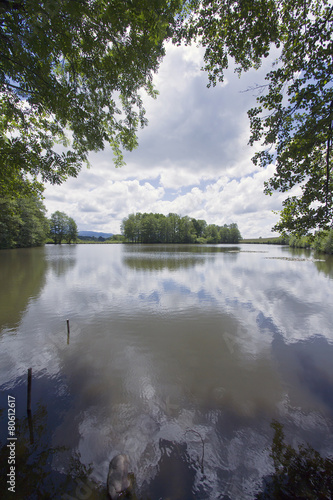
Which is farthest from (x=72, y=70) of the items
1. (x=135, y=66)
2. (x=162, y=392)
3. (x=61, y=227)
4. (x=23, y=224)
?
(x=61, y=227)

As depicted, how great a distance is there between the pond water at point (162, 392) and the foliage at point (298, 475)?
18 cm

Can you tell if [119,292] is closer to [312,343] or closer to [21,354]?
[21,354]

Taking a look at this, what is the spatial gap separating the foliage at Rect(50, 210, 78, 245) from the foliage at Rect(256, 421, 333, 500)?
12410 centimetres

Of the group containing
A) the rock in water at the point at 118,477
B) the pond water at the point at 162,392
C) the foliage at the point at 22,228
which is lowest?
the pond water at the point at 162,392

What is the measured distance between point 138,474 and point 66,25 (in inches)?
431

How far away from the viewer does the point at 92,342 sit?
8.63 meters

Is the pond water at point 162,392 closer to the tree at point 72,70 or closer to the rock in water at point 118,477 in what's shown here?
the rock in water at point 118,477

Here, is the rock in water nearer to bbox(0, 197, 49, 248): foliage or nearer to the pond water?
the pond water

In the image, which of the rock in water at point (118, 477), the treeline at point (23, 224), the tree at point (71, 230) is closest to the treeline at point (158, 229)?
the tree at point (71, 230)

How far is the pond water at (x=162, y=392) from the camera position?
3822 millimetres

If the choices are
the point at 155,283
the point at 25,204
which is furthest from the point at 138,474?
the point at 25,204

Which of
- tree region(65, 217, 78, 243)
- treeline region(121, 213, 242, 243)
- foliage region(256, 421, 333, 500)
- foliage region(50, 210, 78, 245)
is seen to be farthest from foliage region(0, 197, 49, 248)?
treeline region(121, 213, 242, 243)

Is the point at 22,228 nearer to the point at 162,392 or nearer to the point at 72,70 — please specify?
the point at 72,70

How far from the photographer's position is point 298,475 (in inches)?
148
